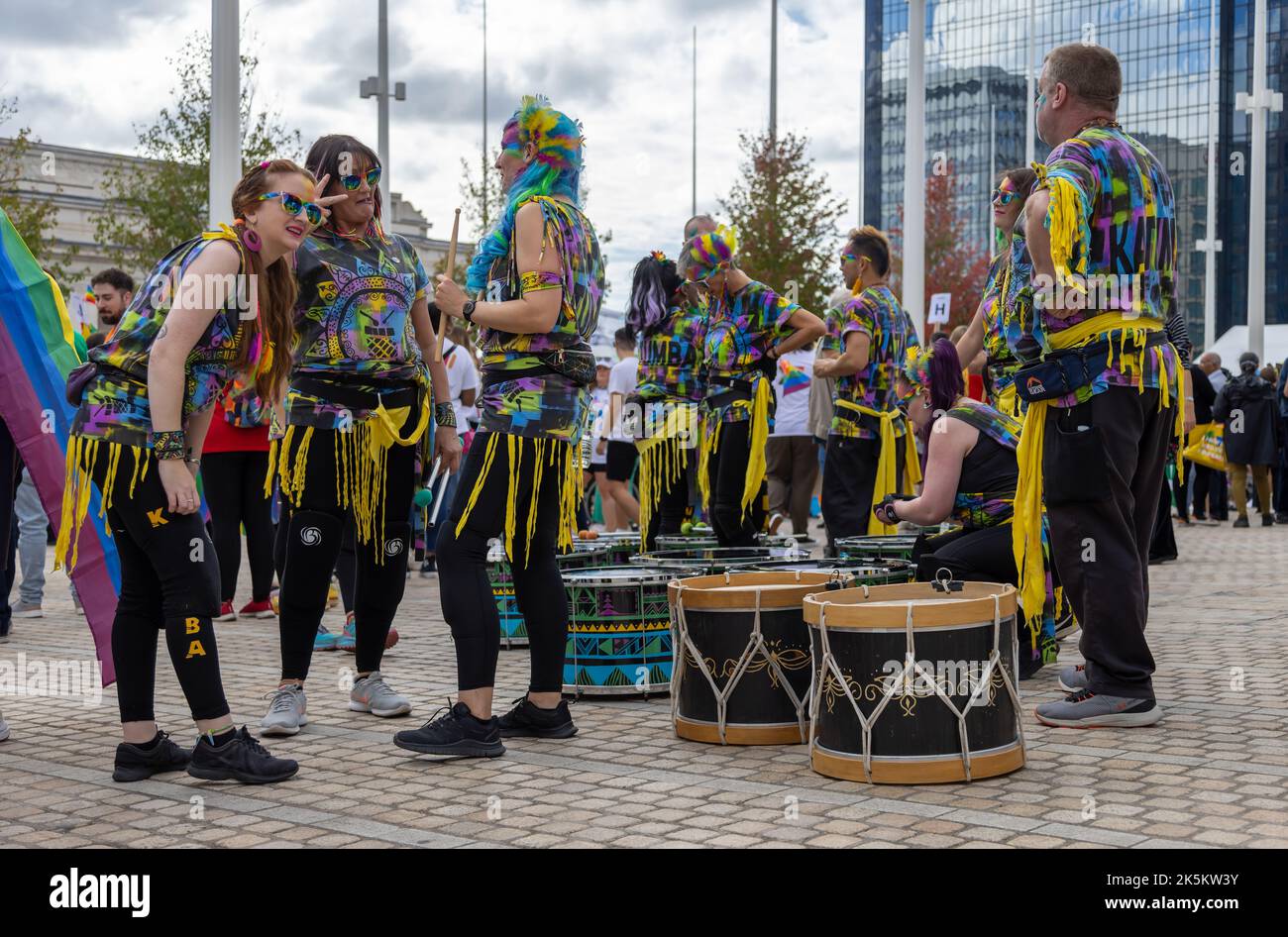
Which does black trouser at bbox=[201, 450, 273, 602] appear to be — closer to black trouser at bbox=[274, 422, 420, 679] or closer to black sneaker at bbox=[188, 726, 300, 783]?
black trouser at bbox=[274, 422, 420, 679]

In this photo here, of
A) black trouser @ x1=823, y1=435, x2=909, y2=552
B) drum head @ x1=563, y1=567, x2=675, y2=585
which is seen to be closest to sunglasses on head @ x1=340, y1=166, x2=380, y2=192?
drum head @ x1=563, y1=567, x2=675, y2=585

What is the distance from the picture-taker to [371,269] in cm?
545

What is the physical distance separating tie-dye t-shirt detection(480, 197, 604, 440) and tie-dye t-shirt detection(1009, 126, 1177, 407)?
161 cm

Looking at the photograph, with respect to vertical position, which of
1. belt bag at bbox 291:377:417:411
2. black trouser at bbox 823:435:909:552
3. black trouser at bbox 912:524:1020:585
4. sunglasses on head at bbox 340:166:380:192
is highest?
sunglasses on head at bbox 340:166:380:192

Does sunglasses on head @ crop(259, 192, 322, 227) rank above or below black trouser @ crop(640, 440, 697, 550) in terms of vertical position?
above

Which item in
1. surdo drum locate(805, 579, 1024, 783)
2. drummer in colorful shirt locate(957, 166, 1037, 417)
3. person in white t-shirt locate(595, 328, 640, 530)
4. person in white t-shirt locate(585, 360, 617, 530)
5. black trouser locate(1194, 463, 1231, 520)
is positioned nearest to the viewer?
surdo drum locate(805, 579, 1024, 783)

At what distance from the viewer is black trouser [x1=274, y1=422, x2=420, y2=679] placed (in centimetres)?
537

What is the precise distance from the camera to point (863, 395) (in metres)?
8.09

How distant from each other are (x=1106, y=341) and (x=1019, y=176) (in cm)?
144

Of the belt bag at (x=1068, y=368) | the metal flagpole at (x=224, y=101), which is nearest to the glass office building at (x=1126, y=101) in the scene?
the metal flagpole at (x=224, y=101)

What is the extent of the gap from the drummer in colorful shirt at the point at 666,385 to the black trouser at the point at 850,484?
2.61 ft

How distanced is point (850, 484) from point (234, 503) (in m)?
3.48
